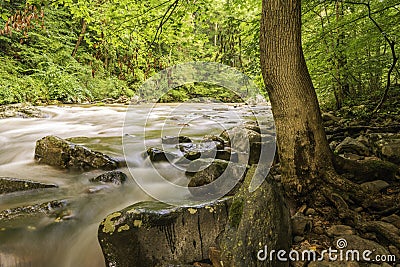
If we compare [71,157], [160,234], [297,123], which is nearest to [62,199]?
[71,157]

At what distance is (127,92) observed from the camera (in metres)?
19.2

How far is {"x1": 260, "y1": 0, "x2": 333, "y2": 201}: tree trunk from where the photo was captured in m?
2.35

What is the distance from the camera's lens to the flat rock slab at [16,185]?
3217mm

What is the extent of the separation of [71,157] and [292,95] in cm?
343

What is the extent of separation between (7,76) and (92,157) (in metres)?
10.6

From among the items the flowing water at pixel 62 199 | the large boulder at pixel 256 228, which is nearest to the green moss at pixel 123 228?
the flowing water at pixel 62 199

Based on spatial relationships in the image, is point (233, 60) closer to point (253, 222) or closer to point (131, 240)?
point (253, 222)

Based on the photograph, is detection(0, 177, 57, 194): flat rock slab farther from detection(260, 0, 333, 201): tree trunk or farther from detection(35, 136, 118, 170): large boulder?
detection(260, 0, 333, 201): tree trunk

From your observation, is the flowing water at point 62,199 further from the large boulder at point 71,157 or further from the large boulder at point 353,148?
the large boulder at point 353,148

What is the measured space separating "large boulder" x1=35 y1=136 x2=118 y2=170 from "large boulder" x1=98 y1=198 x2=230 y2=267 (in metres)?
2.18

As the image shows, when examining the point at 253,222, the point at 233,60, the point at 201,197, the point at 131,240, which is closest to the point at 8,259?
the point at 131,240

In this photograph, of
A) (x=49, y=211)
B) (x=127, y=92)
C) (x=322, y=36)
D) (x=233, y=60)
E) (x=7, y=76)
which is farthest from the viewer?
(x=127, y=92)

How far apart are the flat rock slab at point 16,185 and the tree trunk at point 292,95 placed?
3.07 m

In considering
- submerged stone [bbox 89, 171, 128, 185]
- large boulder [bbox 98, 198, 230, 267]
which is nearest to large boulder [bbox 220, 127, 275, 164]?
submerged stone [bbox 89, 171, 128, 185]
